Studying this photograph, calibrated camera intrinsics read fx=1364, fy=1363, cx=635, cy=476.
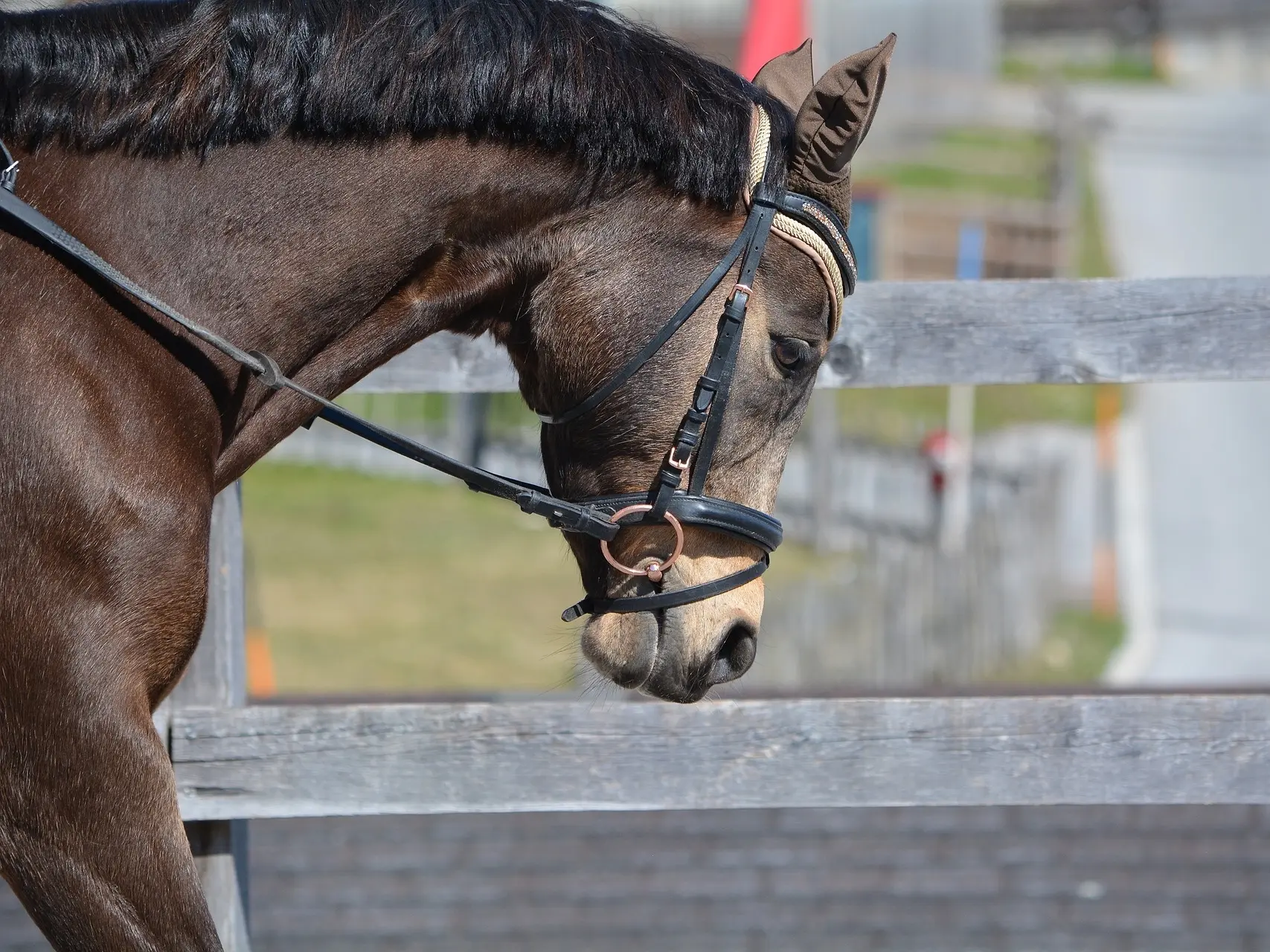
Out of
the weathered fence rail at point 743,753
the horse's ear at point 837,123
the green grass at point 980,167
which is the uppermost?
the green grass at point 980,167

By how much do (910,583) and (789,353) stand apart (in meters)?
7.35

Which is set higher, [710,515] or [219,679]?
[710,515]

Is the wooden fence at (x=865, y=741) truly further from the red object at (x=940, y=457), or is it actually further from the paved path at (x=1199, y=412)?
the red object at (x=940, y=457)

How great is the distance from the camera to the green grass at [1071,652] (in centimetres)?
990

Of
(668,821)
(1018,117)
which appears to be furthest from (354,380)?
(1018,117)

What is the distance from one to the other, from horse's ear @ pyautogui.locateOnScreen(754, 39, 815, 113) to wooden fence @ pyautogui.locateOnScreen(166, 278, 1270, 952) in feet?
1.46

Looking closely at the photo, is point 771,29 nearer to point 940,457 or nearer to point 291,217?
point 940,457

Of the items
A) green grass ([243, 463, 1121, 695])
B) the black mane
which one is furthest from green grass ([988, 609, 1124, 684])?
the black mane

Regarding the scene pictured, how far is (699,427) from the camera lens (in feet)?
7.09

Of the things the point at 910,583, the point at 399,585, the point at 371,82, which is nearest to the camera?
the point at 371,82

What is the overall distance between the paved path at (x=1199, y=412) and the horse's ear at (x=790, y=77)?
4.12 m

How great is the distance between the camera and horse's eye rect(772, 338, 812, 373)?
7.24 ft

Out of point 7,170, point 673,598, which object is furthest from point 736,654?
point 7,170

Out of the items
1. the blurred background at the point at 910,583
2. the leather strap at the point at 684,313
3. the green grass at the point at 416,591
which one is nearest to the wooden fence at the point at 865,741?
the blurred background at the point at 910,583
